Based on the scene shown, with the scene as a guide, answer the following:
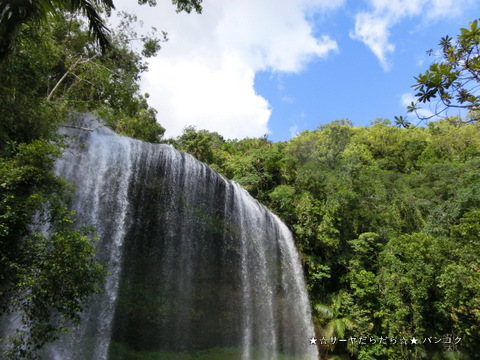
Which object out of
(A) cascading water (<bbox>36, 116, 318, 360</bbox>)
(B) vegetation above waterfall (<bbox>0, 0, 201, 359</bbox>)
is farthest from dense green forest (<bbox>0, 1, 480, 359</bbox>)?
(A) cascading water (<bbox>36, 116, 318, 360</bbox>)

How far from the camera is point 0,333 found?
7348 mm

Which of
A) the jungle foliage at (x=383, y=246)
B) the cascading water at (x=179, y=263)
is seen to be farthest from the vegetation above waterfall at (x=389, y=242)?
the cascading water at (x=179, y=263)

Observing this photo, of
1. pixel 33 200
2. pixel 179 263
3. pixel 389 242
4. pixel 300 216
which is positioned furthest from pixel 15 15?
pixel 389 242

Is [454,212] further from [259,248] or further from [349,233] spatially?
[259,248]

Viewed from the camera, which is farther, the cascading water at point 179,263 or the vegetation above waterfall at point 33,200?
the cascading water at point 179,263

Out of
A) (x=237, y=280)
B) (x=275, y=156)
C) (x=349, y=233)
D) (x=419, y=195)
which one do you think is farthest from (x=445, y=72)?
(x=419, y=195)

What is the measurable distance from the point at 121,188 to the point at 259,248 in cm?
612

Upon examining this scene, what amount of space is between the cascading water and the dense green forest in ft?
3.66

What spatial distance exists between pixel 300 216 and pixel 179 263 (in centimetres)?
610

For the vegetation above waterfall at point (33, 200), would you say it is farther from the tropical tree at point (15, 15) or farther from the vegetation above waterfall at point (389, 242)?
the vegetation above waterfall at point (389, 242)

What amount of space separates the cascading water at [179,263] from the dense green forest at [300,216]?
1117 millimetres

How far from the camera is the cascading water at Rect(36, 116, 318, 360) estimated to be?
35.9 ft

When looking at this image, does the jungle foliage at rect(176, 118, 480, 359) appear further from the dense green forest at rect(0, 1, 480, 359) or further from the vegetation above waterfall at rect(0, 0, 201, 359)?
the vegetation above waterfall at rect(0, 0, 201, 359)

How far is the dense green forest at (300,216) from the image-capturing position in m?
5.80
